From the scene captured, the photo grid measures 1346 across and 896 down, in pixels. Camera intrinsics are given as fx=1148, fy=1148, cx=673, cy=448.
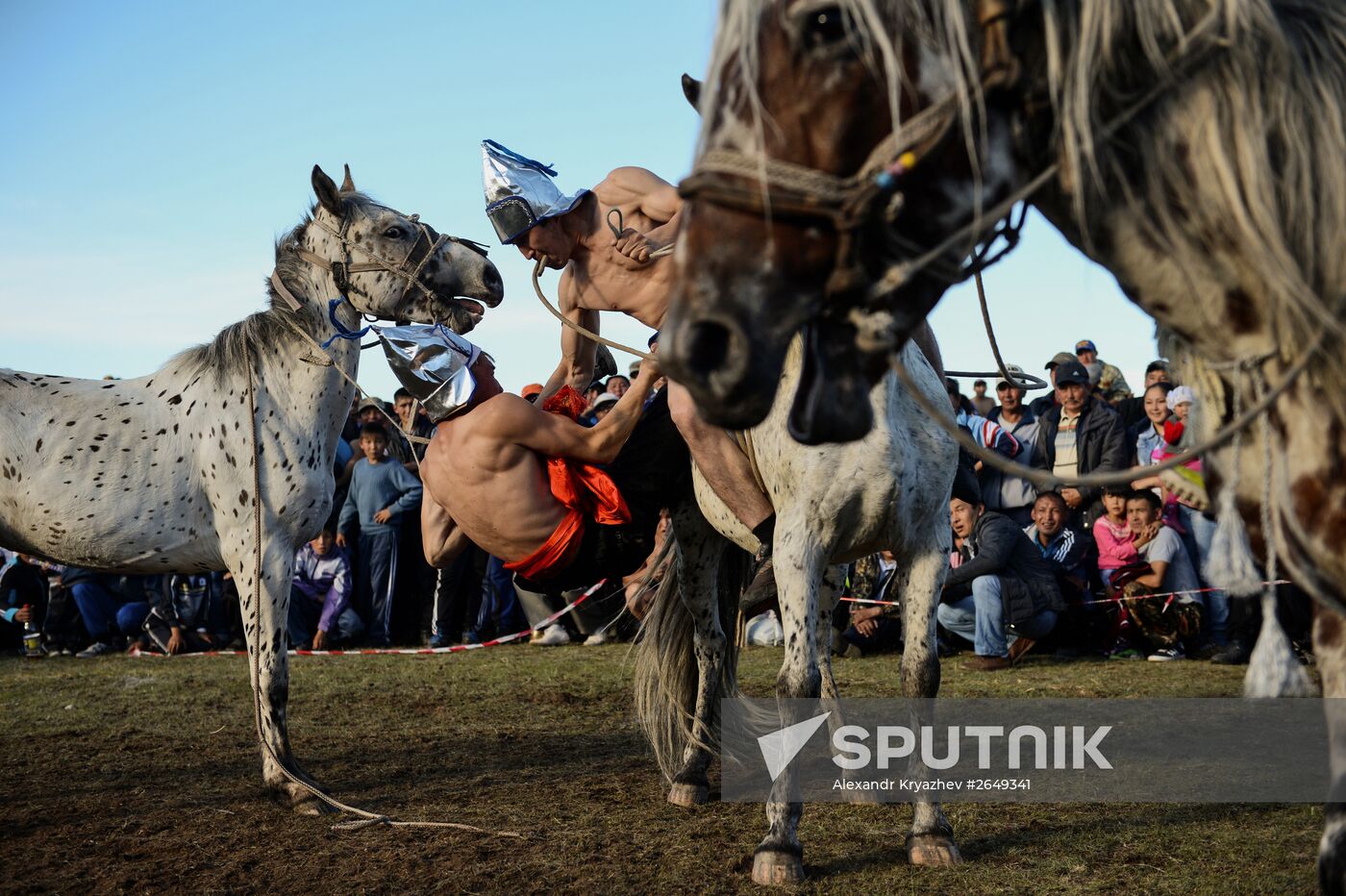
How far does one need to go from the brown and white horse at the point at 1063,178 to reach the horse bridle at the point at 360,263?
434cm

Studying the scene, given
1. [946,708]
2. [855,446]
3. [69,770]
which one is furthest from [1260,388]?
[69,770]

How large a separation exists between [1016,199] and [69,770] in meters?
6.17

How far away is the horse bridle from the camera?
5.96 m

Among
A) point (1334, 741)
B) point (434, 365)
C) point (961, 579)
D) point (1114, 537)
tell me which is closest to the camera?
point (1334, 741)

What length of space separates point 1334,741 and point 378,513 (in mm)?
10193

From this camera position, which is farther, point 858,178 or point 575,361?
point 575,361

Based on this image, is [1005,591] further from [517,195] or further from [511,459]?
[517,195]

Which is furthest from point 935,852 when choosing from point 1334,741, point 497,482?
point 497,482

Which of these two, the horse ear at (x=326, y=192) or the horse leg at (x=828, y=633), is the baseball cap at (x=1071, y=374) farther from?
the horse ear at (x=326, y=192)

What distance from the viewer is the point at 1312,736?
238 inches

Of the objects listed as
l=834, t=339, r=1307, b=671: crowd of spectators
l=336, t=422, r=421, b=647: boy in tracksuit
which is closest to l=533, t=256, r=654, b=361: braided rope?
l=834, t=339, r=1307, b=671: crowd of spectators

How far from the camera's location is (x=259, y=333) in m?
5.90

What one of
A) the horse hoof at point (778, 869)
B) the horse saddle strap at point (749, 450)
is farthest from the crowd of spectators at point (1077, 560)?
the horse hoof at point (778, 869)

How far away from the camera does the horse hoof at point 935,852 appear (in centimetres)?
414
